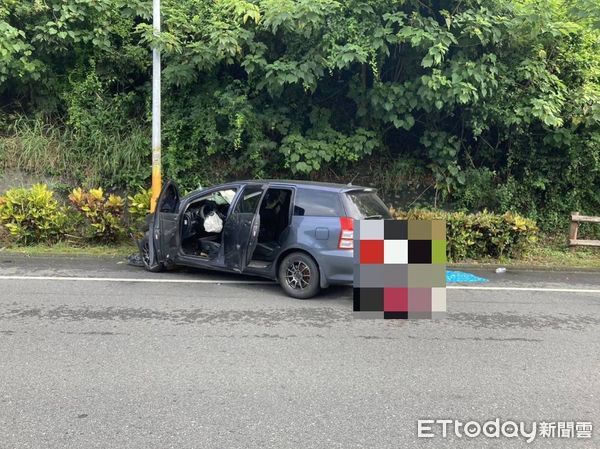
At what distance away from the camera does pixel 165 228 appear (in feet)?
26.5

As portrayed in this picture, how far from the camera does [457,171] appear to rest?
11367mm

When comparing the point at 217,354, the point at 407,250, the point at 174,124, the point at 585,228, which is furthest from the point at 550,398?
the point at 174,124

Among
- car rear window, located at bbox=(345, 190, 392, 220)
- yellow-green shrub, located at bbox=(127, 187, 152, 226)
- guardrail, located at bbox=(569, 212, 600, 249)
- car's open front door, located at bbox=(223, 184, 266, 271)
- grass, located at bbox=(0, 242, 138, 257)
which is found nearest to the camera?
car rear window, located at bbox=(345, 190, 392, 220)

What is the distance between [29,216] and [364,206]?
7.21 m

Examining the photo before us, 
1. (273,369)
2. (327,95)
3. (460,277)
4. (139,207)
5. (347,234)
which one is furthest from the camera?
(327,95)

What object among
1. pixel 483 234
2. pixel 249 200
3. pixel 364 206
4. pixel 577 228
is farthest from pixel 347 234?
pixel 577 228

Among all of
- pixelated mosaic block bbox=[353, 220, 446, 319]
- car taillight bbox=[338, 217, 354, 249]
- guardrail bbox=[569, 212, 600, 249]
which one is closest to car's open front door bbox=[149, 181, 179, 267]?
car taillight bbox=[338, 217, 354, 249]

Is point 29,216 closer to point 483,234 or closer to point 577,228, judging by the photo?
point 483,234

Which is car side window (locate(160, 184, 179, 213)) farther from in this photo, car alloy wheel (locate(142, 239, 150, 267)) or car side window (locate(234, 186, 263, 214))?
car side window (locate(234, 186, 263, 214))

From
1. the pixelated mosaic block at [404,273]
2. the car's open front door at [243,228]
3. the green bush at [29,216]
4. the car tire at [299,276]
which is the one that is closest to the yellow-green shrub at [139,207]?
the green bush at [29,216]

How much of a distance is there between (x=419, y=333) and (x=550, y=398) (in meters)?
1.71

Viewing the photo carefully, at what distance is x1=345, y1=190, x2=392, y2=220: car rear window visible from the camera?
22.0 feet

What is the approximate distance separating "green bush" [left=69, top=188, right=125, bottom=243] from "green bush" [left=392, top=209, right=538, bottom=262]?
555cm

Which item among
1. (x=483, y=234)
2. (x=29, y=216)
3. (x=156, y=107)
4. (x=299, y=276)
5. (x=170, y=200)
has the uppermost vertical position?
(x=156, y=107)
